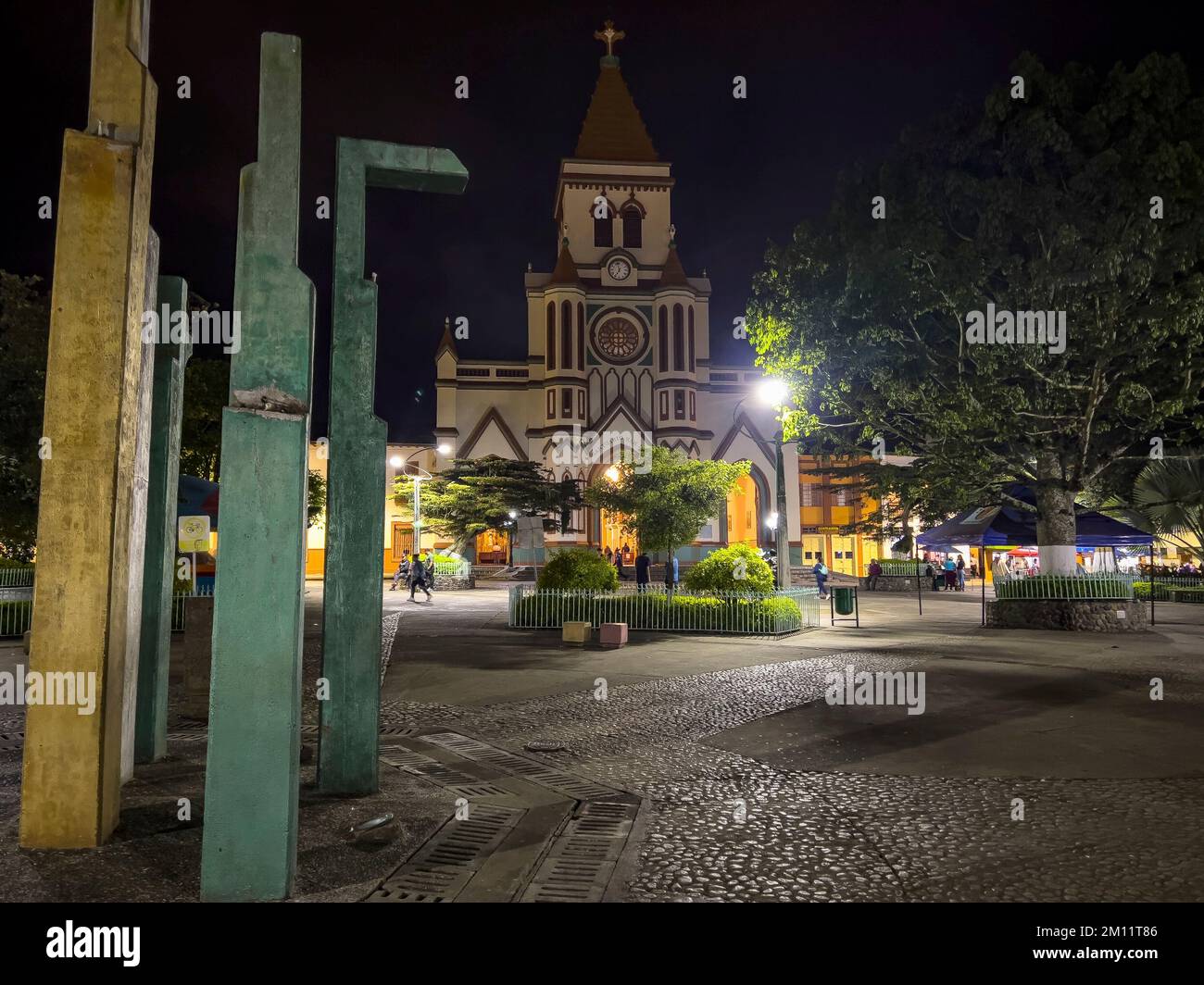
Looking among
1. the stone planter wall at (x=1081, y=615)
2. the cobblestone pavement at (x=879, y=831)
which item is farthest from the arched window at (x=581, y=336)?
the cobblestone pavement at (x=879, y=831)

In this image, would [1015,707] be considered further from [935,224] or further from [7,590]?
[7,590]

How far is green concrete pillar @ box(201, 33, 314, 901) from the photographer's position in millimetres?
3490

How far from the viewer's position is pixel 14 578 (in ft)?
69.9

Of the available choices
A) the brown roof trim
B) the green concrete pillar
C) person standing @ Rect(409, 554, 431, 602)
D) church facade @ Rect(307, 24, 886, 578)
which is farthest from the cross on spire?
the green concrete pillar

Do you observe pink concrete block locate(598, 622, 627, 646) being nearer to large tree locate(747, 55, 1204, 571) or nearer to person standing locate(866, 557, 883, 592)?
large tree locate(747, 55, 1204, 571)

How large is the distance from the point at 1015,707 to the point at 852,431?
12398mm

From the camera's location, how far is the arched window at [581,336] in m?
53.1

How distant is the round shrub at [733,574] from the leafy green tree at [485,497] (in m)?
28.6

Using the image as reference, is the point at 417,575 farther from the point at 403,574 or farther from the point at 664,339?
the point at 664,339

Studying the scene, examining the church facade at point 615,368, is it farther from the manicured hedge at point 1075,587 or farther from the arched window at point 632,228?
the manicured hedge at point 1075,587

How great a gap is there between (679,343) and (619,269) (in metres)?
6.86

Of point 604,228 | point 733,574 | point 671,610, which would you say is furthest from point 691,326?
point 671,610
